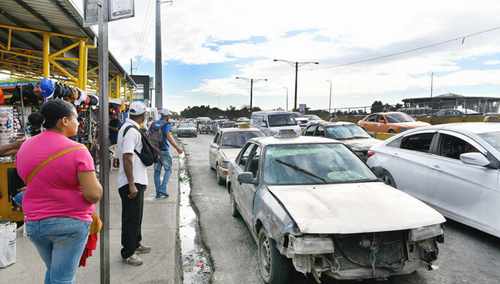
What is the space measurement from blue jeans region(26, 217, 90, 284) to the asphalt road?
6.70 ft

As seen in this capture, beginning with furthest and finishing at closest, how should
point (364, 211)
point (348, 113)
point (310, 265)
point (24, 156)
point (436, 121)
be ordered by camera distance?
point (348, 113), point (436, 121), point (364, 211), point (310, 265), point (24, 156)

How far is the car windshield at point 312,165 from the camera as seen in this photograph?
468cm

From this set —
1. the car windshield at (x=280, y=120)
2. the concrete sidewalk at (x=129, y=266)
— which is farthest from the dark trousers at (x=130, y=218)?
the car windshield at (x=280, y=120)

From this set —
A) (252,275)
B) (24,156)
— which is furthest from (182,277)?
(24,156)

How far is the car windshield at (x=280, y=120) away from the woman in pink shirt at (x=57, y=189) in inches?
637

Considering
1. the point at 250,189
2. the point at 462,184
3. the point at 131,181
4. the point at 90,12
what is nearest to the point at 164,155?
the point at 250,189

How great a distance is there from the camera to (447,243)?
515 centimetres

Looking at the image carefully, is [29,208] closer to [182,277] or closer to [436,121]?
[182,277]

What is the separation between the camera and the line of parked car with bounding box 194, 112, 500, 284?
11.1ft

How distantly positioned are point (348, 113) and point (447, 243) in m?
43.9

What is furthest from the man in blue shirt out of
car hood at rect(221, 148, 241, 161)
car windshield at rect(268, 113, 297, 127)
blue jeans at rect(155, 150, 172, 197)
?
car windshield at rect(268, 113, 297, 127)

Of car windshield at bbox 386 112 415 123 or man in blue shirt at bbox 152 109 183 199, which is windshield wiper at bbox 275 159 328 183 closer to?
man in blue shirt at bbox 152 109 183 199

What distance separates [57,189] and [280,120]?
16631mm

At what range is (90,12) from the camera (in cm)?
317
